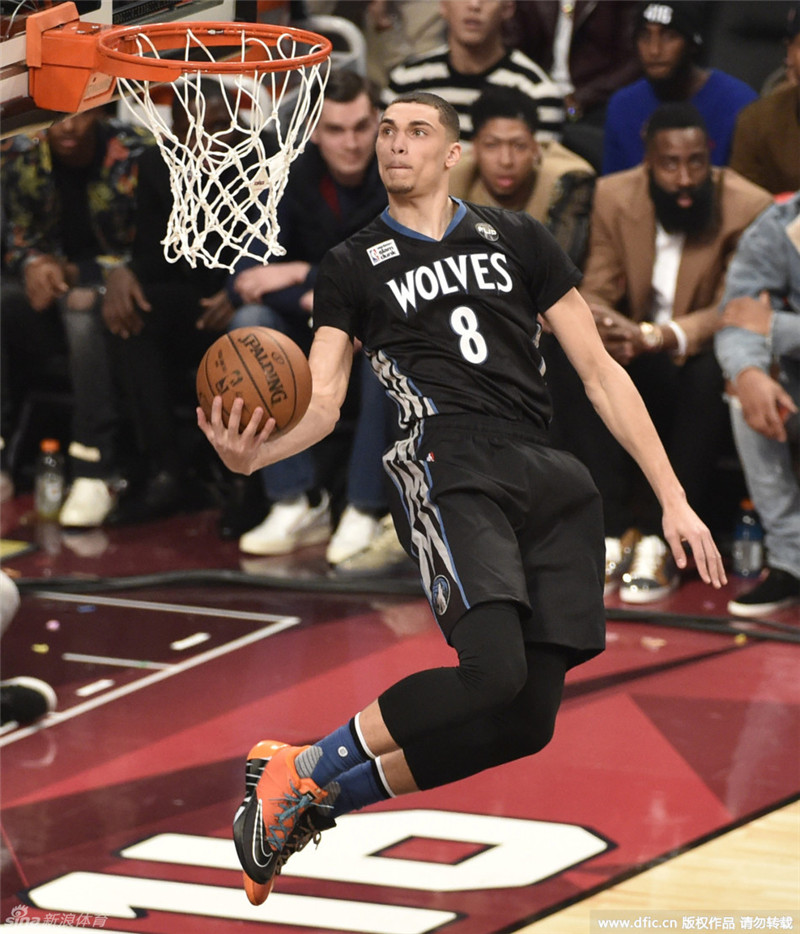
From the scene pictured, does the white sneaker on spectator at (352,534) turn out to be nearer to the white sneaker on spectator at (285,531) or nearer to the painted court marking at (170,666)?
the white sneaker on spectator at (285,531)

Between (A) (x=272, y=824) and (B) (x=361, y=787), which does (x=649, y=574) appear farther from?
(A) (x=272, y=824)

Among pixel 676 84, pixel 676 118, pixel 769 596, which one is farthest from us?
pixel 676 84

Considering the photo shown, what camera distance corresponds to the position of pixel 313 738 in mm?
4953

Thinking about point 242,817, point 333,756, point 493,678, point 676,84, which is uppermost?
point 676,84

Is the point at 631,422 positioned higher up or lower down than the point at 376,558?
higher up

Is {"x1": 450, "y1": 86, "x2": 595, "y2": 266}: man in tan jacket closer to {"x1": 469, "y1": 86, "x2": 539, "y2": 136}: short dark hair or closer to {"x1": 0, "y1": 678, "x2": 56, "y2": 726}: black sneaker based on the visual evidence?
{"x1": 469, "y1": 86, "x2": 539, "y2": 136}: short dark hair

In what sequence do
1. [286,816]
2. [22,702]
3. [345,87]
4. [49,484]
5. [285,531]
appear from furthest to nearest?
[49,484] < [285,531] < [345,87] < [22,702] < [286,816]

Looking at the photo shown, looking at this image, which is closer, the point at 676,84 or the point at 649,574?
the point at 649,574

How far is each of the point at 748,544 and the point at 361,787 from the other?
3308mm

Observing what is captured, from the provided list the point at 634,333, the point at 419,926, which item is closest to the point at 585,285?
the point at 634,333

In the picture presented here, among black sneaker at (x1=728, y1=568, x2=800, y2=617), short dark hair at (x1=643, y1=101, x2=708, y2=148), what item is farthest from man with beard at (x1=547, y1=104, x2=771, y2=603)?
black sneaker at (x1=728, y1=568, x2=800, y2=617)

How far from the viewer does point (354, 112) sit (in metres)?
6.74

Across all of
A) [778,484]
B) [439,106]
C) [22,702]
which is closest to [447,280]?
[439,106]

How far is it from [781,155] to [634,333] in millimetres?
1195
